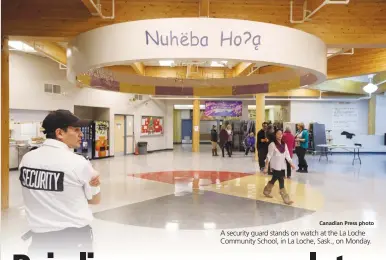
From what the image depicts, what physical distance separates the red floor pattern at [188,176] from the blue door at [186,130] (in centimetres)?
1636

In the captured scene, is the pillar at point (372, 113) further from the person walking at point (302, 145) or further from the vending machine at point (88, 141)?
the vending machine at point (88, 141)

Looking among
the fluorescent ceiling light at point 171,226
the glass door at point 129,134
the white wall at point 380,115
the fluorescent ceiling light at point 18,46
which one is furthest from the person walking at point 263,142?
the white wall at point 380,115

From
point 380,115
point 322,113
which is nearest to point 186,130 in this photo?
point 322,113

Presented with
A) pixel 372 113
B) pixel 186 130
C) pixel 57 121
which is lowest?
pixel 186 130

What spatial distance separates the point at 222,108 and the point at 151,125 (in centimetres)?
412

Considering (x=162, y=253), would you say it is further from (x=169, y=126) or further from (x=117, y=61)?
(x=169, y=126)

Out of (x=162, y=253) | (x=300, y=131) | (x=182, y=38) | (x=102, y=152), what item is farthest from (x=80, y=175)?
(x=102, y=152)

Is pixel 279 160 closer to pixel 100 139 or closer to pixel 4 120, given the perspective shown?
pixel 4 120

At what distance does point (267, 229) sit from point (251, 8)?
12.6 ft

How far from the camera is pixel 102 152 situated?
13.8 metres

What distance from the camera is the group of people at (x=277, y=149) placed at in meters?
5.86

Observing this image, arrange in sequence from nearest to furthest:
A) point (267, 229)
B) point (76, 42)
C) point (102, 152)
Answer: point (267, 229), point (76, 42), point (102, 152)

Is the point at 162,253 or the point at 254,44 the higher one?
the point at 254,44

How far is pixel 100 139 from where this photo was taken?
13711 mm
